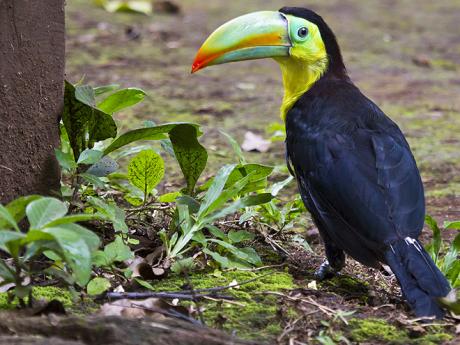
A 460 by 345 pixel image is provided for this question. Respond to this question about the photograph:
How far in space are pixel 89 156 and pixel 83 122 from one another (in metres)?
0.20

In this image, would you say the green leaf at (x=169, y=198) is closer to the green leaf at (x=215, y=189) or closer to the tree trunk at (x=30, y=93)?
the green leaf at (x=215, y=189)

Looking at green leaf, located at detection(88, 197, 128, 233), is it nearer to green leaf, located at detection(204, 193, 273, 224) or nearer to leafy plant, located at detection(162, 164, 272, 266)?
leafy plant, located at detection(162, 164, 272, 266)

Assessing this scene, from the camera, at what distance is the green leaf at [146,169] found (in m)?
3.46

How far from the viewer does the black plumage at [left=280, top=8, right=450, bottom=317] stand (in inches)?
123

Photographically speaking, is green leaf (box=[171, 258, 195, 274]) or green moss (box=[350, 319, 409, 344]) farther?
green leaf (box=[171, 258, 195, 274])

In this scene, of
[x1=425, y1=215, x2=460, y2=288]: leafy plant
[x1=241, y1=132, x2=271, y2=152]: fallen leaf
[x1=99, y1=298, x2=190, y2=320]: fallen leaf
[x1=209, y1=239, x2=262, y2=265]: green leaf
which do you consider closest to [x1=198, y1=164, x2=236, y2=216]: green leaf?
[x1=209, y1=239, x2=262, y2=265]: green leaf

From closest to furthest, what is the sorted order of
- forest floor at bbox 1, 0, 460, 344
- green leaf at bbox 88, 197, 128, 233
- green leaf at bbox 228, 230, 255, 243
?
forest floor at bbox 1, 0, 460, 344 < green leaf at bbox 88, 197, 128, 233 < green leaf at bbox 228, 230, 255, 243

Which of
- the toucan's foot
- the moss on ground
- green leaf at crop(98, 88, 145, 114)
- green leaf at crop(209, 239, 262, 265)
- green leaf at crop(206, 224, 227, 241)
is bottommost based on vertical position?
the toucan's foot

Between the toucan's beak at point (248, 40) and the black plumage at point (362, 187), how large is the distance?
0.32m

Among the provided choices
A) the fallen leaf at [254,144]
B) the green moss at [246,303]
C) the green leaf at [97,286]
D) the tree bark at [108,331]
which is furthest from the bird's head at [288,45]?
the tree bark at [108,331]

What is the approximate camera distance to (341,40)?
8.60m

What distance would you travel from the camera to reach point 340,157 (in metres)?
3.49

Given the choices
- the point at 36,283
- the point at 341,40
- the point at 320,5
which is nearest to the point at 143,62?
the point at 341,40

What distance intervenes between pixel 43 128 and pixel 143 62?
4360mm
